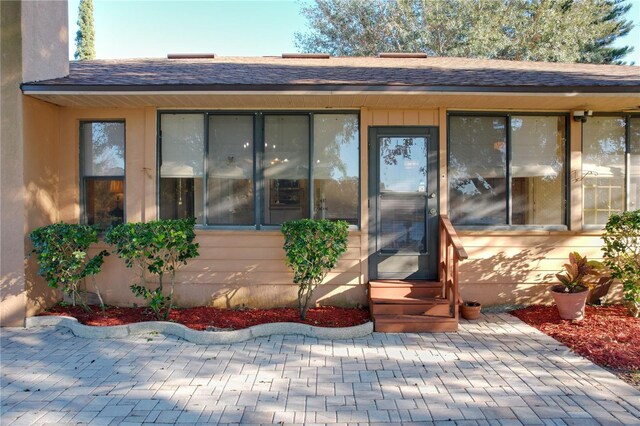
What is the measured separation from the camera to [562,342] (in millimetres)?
4293

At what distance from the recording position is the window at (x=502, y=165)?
18.2 ft

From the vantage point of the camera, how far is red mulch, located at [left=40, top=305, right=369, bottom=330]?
15.8 feet

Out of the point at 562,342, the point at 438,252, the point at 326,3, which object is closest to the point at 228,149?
the point at 438,252

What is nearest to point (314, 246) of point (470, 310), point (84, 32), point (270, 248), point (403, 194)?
point (270, 248)

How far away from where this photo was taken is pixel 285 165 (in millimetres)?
5523

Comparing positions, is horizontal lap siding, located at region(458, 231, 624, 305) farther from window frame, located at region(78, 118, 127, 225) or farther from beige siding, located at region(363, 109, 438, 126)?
window frame, located at region(78, 118, 127, 225)

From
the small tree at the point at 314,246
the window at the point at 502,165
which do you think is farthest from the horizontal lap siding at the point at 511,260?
the small tree at the point at 314,246

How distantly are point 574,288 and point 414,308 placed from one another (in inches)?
77.2

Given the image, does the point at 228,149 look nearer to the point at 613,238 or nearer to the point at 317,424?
the point at 317,424

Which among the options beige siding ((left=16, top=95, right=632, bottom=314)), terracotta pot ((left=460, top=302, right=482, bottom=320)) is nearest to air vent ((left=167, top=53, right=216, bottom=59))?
beige siding ((left=16, top=95, right=632, bottom=314))

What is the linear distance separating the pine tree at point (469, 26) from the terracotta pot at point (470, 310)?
11.8 m

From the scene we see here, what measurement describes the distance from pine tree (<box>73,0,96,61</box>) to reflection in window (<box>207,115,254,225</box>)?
1687 cm

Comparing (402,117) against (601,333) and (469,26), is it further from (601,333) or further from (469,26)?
(469,26)

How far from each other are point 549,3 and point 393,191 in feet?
43.9
